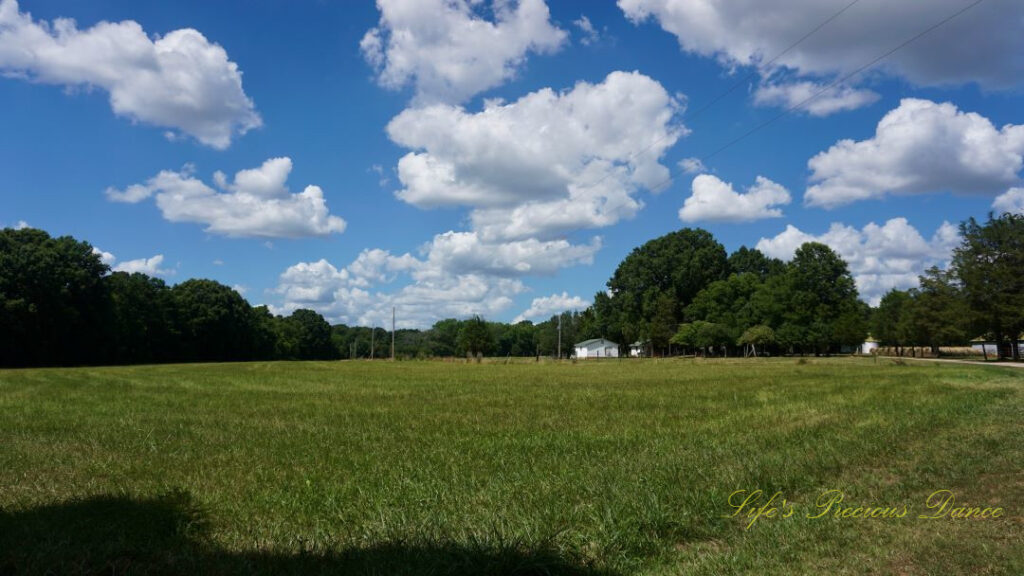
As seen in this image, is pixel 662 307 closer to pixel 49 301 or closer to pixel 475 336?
pixel 475 336

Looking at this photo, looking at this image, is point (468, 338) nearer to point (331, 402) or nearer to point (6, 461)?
point (331, 402)

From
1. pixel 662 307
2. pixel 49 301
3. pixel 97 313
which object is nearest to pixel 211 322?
pixel 97 313

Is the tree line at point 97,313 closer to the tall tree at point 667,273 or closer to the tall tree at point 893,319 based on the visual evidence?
the tall tree at point 667,273

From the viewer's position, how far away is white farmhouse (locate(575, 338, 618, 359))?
5935 inches

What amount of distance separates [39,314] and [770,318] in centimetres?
9770

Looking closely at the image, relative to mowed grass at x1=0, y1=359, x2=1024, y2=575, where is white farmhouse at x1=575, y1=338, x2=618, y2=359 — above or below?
above

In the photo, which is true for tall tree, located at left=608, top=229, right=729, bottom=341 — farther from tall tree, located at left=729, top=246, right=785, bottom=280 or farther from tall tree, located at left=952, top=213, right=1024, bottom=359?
tall tree, located at left=952, top=213, right=1024, bottom=359

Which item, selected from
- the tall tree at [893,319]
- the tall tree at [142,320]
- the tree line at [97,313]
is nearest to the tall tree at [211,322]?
the tree line at [97,313]

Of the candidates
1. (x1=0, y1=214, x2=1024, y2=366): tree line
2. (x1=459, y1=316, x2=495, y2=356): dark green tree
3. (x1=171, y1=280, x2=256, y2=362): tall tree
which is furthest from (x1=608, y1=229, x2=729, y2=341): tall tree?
(x1=171, y1=280, x2=256, y2=362): tall tree

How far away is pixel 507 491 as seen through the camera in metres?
Answer: 7.70

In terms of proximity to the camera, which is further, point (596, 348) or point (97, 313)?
point (596, 348)

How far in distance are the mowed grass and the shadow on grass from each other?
0.09ft

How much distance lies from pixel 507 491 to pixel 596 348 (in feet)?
494

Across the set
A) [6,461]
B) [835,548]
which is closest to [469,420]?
[6,461]
